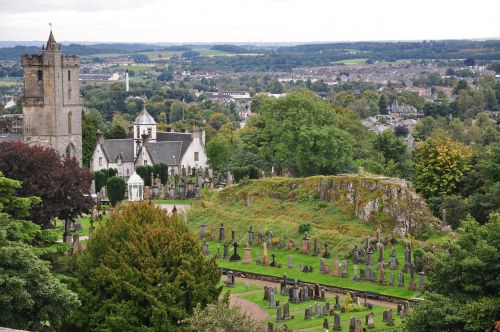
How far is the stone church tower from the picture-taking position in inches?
3302

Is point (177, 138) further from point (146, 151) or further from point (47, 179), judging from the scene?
point (47, 179)

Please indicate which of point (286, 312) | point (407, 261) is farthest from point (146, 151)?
point (286, 312)

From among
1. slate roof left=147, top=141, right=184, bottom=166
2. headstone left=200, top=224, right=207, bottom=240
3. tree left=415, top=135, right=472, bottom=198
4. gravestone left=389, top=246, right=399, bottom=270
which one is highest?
tree left=415, top=135, right=472, bottom=198

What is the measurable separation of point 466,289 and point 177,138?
6545 cm

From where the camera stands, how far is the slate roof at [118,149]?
8812 centimetres

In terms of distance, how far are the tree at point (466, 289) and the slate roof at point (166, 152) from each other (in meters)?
57.1

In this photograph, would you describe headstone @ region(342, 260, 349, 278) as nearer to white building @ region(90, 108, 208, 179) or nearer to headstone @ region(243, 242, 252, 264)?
headstone @ region(243, 242, 252, 264)

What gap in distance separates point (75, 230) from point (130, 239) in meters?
24.7

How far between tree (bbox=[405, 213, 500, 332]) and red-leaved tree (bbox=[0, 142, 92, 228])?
24.0 meters

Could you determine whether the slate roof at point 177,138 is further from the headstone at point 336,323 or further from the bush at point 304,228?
the headstone at point 336,323

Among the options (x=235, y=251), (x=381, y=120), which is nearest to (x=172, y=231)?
(x=235, y=251)

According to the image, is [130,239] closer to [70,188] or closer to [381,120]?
[70,188]

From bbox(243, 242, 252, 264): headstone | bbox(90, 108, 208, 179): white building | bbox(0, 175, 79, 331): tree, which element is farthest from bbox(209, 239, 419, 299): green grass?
bbox(90, 108, 208, 179): white building

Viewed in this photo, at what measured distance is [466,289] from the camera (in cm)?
3145
